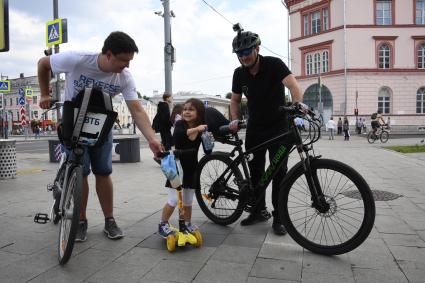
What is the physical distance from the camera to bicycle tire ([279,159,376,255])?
126 inches

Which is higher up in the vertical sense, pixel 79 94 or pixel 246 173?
pixel 79 94

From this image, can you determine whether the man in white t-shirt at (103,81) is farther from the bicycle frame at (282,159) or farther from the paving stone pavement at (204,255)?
Answer: the bicycle frame at (282,159)

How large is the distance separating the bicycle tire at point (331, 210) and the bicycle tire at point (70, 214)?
166cm

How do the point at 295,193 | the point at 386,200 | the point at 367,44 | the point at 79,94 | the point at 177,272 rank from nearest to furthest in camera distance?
1. the point at 177,272
2. the point at 79,94
3. the point at 295,193
4. the point at 386,200
5. the point at 367,44

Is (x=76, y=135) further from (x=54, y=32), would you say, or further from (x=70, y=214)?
(x=54, y=32)

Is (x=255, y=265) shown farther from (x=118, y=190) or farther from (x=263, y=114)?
(x=118, y=190)

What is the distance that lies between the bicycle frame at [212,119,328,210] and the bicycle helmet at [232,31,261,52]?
0.85 meters

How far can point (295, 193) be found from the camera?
11.8 ft

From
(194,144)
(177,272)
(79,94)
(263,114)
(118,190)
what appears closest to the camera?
(177,272)

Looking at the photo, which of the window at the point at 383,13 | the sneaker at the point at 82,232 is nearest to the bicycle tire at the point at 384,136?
the sneaker at the point at 82,232

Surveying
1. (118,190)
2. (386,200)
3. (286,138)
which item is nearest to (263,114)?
(286,138)

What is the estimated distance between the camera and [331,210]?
342 centimetres

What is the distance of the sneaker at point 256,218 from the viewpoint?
169 inches

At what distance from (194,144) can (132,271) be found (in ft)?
4.38
